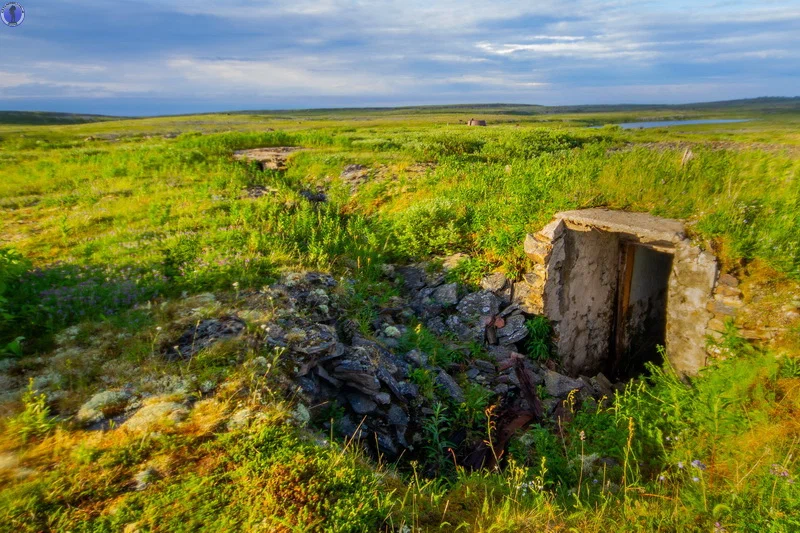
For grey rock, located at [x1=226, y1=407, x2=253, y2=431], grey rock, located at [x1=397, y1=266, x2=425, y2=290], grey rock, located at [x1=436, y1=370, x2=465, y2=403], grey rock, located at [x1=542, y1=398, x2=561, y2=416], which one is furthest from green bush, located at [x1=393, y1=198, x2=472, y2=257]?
grey rock, located at [x1=226, y1=407, x2=253, y2=431]

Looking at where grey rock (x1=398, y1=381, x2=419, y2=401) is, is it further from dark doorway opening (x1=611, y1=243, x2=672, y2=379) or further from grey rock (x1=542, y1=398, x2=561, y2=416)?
dark doorway opening (x1=611, y1=243, x2=672, y2=379)

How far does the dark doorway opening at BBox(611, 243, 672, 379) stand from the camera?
29.2 feet

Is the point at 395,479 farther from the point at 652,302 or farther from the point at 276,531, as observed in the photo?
the point at 652,302

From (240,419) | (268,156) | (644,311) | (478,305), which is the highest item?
(268,156)

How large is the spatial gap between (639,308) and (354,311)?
659 cm

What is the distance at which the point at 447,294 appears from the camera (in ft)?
25.6

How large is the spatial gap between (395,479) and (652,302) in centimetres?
846

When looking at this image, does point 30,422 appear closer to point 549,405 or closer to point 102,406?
point 102,406


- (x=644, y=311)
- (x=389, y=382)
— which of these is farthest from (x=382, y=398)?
(x=644, y=311)

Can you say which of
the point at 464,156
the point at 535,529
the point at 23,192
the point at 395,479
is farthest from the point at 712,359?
the point at 23,192

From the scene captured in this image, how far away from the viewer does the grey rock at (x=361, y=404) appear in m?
4.94

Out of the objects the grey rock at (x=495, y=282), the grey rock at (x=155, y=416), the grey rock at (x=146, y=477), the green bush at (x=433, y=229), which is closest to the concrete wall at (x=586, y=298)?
the grey rock at (x=495, y=282)

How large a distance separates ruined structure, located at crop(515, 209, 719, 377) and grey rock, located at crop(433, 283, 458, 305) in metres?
1.13

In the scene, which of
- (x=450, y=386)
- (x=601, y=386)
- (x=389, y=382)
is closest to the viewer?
(x=389, y=382)
